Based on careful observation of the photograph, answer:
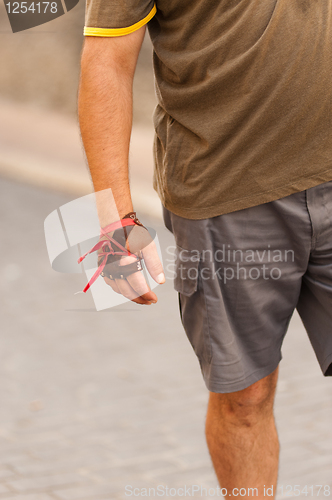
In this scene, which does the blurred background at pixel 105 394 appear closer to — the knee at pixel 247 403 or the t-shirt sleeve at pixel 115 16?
the knee at pixel 247 403

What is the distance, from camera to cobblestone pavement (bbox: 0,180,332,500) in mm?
2164

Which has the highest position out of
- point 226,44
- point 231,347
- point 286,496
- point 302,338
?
point 226,44

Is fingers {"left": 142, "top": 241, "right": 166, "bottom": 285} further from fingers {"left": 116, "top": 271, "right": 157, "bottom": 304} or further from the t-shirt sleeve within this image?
the t-shirt sleeve

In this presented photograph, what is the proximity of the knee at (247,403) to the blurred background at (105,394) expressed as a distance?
0.52 m

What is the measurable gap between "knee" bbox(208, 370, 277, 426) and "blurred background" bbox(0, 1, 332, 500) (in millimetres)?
517

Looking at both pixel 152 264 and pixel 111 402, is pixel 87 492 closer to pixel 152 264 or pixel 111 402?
pixel 111 402

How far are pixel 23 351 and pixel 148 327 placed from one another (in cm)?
70

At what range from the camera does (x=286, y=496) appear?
204cm

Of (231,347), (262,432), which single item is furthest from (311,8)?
(262,432)

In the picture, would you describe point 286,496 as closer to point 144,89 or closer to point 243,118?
point 243,118

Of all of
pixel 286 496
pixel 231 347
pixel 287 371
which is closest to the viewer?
pixel 231 347

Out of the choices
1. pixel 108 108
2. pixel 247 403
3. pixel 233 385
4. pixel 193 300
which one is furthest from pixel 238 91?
pixel 247 403

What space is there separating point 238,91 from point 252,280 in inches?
19.8

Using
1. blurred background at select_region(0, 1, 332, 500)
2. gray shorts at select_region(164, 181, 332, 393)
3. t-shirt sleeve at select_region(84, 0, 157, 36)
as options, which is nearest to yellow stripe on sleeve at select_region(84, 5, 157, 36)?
t-shirt sleeve at select_region(84, 0, 157, 36)
